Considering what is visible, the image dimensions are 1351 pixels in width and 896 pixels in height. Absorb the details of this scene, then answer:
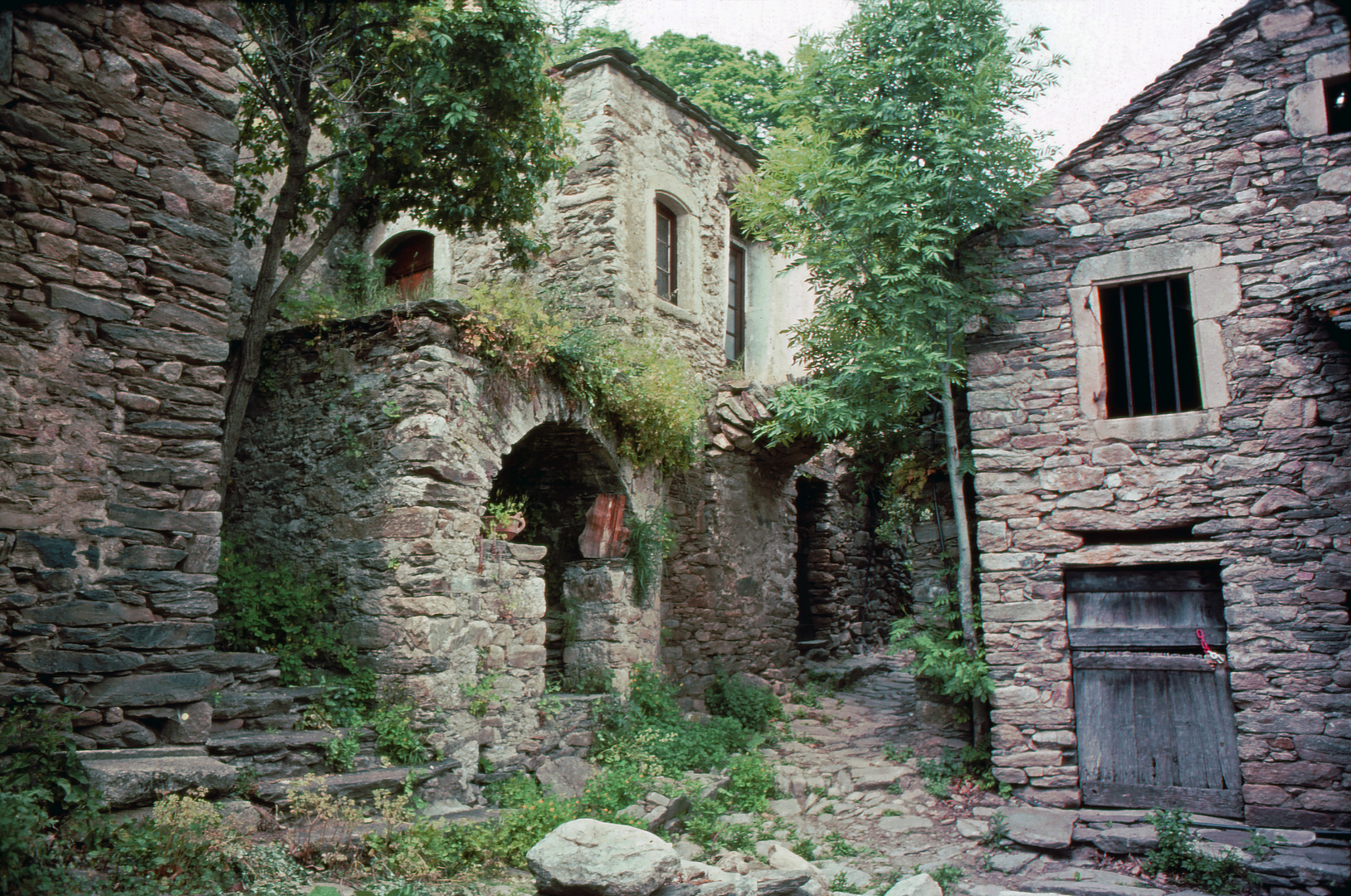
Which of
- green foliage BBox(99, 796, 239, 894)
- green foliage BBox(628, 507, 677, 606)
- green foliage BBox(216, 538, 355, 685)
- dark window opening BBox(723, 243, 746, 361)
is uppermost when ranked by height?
dark window opening BBox(723, 243, 746, 361)

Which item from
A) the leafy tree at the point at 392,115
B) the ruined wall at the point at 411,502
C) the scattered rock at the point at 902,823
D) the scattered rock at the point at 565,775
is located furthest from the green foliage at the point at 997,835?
the leafy tree at the point at 392,115

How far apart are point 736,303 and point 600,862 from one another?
8.46 meters

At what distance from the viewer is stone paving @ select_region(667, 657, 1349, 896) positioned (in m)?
6.08

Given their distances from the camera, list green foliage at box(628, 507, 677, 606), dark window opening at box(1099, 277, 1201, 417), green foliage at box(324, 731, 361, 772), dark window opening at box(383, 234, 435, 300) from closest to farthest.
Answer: green foliage at box(324, 731, 361, 772) < dark window opening at box(1099, 277, 1201, 417) < green foliage at box(628, 507, 677, 606) < dark window opening at box(383, 234, 435, 300)

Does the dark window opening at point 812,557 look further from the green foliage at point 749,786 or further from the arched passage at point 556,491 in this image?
the green foliage at point 749,786

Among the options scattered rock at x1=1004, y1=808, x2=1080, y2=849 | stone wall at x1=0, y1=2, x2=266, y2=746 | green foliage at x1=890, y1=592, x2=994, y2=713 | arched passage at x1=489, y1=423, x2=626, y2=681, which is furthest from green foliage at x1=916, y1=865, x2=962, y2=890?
stone wall at x1=0, y1=2, x2=266, y2=746

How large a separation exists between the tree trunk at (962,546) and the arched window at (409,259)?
616 centimetres

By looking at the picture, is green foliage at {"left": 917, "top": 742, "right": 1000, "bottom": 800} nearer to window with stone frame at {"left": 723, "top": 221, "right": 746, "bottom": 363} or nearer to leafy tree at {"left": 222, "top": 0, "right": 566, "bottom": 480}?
window with stone frame at {"left": 723, "top": 221, "right": 746, "bottom": 363}

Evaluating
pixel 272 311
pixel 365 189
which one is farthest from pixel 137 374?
pixel 365 189

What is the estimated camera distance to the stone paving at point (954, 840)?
19.9 ft

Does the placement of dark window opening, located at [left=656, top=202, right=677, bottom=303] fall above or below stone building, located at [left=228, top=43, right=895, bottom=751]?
above

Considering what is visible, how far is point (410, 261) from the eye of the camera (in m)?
10.9

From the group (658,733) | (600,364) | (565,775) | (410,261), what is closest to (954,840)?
(658,733)

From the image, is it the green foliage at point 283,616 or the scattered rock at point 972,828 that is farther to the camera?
the scattered rock at point 972,828
